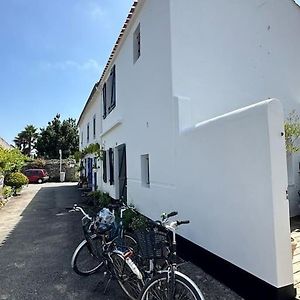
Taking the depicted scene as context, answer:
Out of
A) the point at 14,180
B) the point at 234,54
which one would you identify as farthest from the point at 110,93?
the point at 14,180

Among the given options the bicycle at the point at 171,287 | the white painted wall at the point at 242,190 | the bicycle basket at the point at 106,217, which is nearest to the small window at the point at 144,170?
the white painted wall at the point at 242,190

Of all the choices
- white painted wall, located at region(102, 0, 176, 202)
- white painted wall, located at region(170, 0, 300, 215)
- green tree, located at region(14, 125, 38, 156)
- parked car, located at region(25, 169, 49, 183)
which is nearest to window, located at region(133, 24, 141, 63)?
white painted wall, located at region(102, 0, 176, 202)

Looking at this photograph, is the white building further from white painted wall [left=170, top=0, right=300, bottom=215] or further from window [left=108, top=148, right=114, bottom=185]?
window [left=108, top=148, right=114, bottom=185]

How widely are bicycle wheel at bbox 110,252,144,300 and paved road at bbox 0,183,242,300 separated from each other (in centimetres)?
20

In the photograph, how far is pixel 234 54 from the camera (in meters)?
6.00

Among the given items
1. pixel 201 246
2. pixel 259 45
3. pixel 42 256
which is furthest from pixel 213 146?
pixel 42 256

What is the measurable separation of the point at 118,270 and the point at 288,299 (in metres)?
2.05

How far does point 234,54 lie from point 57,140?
39.0 m

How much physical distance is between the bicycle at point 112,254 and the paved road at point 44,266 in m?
0.22

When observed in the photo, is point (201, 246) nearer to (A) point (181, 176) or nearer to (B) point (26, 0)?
(A) point (181, 176)

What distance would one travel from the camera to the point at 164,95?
5.70 m

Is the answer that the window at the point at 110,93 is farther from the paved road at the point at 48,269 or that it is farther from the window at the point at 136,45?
the paved road at the point at 48,269

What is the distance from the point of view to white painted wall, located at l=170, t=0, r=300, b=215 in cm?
545

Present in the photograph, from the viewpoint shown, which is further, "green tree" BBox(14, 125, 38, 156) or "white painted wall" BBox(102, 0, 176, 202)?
"green tree" BBox(14, 125, 38, 156)
